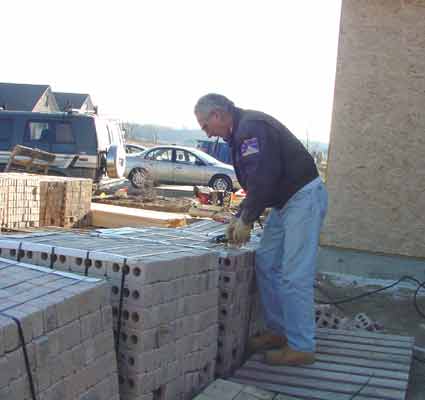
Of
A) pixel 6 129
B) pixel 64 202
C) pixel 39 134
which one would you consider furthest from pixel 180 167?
pixel 64 202

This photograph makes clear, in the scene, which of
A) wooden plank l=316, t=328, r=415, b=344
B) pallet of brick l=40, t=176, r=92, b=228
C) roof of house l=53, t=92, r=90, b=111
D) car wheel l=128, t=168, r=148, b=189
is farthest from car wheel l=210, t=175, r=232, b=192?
roof of house l=53, t=92, r=90, b=111

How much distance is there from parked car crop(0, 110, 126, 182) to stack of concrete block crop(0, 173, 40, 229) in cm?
661

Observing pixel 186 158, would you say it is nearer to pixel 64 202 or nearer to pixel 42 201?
pixel 64 202

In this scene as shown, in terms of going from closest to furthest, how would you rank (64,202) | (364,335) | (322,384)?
(322,384), (364,335), (64,202)

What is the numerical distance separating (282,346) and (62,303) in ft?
7.95

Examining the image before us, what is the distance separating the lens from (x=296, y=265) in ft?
14.4

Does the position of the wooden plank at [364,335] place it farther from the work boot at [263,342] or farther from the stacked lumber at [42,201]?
the stacked lumber at [42,201]

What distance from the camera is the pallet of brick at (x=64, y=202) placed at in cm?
923

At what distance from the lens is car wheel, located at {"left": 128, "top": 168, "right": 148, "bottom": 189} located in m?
20.2

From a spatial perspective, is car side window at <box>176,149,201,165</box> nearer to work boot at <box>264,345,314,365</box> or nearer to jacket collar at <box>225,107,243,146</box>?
jacket collar at <box>225,107,243,146</box>

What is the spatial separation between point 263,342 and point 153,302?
164 centimetres

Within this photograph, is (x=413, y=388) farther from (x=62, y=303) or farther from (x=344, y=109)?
(x=344, y=109)

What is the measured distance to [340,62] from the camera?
8.09m

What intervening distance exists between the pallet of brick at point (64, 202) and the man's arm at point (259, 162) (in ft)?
17.6
